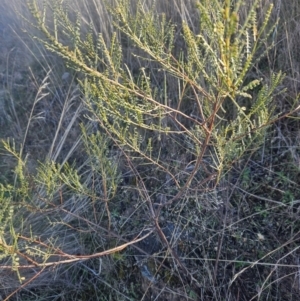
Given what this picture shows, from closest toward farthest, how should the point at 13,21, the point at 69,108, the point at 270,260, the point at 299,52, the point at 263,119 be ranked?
1. the point at 263,119
2. the point at 270,260
3. the point at 299,52
4. the point at 69,108
5. the point at 13,21

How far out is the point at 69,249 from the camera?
2.27 metres

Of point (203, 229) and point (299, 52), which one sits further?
point (299, 52)

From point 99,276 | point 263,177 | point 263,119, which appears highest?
point 263,119

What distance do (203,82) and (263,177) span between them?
474 millimetres

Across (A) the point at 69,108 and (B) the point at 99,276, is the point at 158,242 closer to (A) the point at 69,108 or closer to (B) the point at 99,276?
(B) the point at 99,276

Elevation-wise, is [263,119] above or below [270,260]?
above

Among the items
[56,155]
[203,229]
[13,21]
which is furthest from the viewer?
[13,21]

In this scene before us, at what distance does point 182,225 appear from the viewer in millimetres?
2143

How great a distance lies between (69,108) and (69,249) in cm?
73

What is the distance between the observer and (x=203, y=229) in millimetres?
2098

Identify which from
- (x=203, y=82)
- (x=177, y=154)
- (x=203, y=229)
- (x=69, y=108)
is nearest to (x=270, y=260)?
(x=203, y=229)

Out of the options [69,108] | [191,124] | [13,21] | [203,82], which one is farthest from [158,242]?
[13,21]

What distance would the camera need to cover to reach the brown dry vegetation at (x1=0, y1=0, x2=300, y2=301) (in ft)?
6.48

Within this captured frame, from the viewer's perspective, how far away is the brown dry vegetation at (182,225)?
198cm
